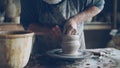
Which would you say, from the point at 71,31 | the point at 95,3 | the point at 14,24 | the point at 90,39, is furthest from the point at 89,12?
the point at 90,39

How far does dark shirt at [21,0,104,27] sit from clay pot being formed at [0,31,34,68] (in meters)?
0.67

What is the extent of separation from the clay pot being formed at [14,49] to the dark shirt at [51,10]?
2.19 feet

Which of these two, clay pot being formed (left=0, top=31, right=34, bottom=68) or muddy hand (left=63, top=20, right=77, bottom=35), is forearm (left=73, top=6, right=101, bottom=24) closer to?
muddy hand (left=63, top=20, right=77, bottom=35)

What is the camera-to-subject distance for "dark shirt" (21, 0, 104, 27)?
1700mm

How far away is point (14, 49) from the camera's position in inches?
39.7

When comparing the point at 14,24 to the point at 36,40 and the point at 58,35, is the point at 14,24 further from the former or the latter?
the point at 58,35

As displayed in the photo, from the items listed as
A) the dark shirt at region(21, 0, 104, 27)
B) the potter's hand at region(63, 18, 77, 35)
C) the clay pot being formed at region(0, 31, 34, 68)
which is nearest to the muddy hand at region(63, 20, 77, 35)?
the potter's hand at region(63, 18, 77, 35)

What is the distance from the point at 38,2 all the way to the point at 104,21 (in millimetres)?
1400

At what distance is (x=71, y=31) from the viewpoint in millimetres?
1407

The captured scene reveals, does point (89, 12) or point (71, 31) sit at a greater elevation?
point (89, 12)

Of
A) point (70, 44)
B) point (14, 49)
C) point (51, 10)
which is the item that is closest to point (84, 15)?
point (51, 10)

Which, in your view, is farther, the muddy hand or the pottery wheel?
the muddy hand

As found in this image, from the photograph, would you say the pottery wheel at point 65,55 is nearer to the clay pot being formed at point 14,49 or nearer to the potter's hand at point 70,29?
the potter's hand at point 70,29

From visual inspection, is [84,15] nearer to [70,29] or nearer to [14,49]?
[70,29]
